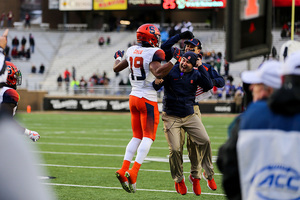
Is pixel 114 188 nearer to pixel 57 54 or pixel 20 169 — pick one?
pixel 20 169

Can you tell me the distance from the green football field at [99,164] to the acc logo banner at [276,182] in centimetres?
118

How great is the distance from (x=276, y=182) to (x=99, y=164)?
26.5 feet

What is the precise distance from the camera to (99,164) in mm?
10758

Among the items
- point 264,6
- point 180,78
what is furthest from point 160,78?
point 264,6

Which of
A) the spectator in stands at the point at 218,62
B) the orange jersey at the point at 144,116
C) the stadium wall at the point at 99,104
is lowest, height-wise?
the stadium wall at the point at 99,104

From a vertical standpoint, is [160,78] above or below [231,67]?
above

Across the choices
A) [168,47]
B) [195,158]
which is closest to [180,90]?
[168,47]

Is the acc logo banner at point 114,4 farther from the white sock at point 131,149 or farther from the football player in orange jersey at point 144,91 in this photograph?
the white sock at point 131,149

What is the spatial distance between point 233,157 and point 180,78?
15.6ft

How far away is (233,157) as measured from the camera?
116 inches

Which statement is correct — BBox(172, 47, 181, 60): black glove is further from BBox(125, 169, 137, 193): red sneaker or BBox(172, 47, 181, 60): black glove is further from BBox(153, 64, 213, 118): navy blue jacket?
BBox(125, 169, 137, 193): red sneaker

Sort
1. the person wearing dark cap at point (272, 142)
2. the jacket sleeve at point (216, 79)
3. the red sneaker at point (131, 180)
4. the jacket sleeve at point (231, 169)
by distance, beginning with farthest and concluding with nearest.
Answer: the jacket sleeve at point (216, 79)
the red sneaker at point (131, 180)
the jacket sleeve at point (231, 169)
the person wearing dark cap at point (272, 142)

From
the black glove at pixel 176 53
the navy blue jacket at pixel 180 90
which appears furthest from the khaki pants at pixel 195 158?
the black glove at pixel 176 53

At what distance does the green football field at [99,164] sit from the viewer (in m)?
7.78
